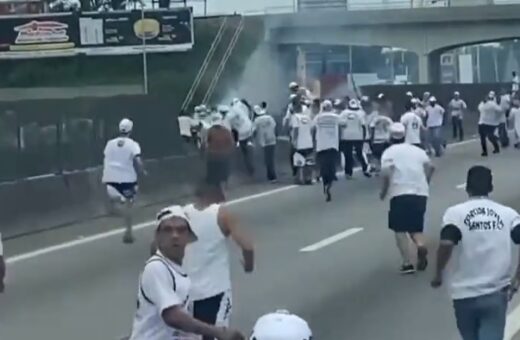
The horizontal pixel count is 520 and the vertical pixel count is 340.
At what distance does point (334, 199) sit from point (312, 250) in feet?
26.0

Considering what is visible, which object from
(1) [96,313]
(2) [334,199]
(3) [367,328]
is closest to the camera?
(3) [367,328]

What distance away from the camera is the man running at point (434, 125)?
3938cm

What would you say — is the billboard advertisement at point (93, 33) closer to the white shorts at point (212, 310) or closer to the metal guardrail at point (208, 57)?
the metal guardrail at point (208, 57)

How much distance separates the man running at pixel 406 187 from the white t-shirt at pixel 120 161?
446 centimetres

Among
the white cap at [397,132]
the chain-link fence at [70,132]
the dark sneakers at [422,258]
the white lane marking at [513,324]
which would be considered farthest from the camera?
the chain-link fence at [70,132]

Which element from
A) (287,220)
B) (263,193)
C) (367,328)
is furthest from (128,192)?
(263,193)

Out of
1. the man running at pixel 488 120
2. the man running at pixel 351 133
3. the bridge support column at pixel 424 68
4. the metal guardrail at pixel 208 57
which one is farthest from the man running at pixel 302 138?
the bridge support column at pixel 424 68

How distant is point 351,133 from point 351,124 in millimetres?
372

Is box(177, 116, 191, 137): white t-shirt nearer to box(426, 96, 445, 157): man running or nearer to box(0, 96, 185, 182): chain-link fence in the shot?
box(0, 96, 185, 182): chain-link fence

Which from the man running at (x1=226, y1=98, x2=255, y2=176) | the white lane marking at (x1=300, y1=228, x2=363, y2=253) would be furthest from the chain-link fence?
the white lane marking at (x1=300, y1=228, x2=363, y2=253)

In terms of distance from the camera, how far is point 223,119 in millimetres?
31781

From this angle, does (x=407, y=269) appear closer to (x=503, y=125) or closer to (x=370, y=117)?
(x=370, y=117)

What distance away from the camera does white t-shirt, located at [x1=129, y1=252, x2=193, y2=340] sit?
686 cm

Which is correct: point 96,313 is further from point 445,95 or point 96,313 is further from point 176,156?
point 445,95
